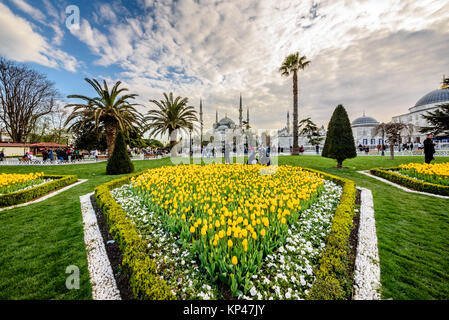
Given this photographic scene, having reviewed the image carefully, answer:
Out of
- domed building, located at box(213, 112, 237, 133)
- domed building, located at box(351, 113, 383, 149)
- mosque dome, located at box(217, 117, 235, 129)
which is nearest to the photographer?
domed building, located at box(351, 113, 383, 149)

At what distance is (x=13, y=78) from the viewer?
1107 inches

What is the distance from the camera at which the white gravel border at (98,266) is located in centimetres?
257

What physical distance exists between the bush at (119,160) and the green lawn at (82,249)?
5.69 meters

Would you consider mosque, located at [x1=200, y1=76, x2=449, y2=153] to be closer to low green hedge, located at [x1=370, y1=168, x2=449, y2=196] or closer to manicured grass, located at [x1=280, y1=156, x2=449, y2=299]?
low green hedge, located at [x1=370, y1=168, x2=449, y2=196]

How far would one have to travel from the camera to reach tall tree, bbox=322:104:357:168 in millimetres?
12047

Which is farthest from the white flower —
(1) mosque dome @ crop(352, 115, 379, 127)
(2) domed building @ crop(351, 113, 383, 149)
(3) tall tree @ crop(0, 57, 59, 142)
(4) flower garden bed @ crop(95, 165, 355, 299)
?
(1) mosque dome @ crop(352, 115, 379, 127)

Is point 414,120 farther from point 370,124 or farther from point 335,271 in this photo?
point 335,271

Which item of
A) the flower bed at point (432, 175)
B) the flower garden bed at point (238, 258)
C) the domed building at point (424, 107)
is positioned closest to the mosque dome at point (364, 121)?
the domed building at point (424, 107)

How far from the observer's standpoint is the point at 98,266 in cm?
312

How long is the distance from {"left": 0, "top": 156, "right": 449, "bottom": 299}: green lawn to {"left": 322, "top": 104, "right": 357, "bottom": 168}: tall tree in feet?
20.5

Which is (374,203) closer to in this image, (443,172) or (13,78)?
(443,172)
